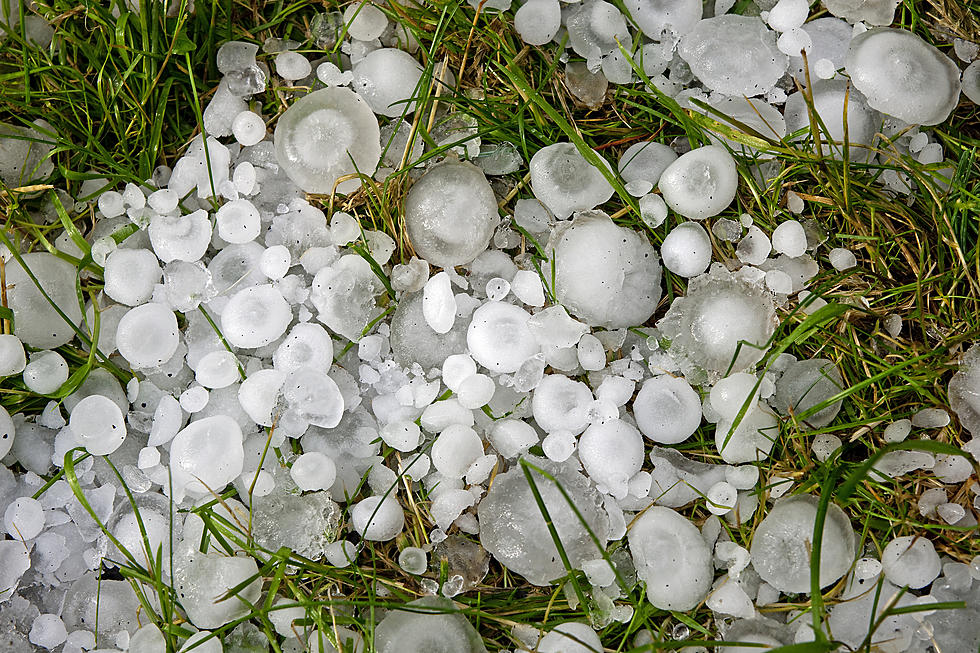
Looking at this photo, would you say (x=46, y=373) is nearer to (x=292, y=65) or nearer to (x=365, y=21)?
(x=292, y=65)

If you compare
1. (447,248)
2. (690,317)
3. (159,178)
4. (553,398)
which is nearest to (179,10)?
(159,178)

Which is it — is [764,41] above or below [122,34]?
above

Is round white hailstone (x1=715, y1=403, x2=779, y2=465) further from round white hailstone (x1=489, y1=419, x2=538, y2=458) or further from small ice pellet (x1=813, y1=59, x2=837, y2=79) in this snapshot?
small ice pellet (x1=813, y1=59, x2=837, y2=79)

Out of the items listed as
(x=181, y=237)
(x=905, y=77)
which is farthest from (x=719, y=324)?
(x=181, y=237)

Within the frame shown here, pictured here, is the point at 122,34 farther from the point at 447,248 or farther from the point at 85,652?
the point at 85,652

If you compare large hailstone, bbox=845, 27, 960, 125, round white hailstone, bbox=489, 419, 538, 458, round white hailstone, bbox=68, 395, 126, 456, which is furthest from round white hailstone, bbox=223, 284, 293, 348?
large hailstone, bbox=845, 27, 960, 125

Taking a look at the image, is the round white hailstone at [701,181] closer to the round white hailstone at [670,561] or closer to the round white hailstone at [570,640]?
the round white hailstone at [670,561]

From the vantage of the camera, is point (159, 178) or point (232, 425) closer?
point (232, 425)
